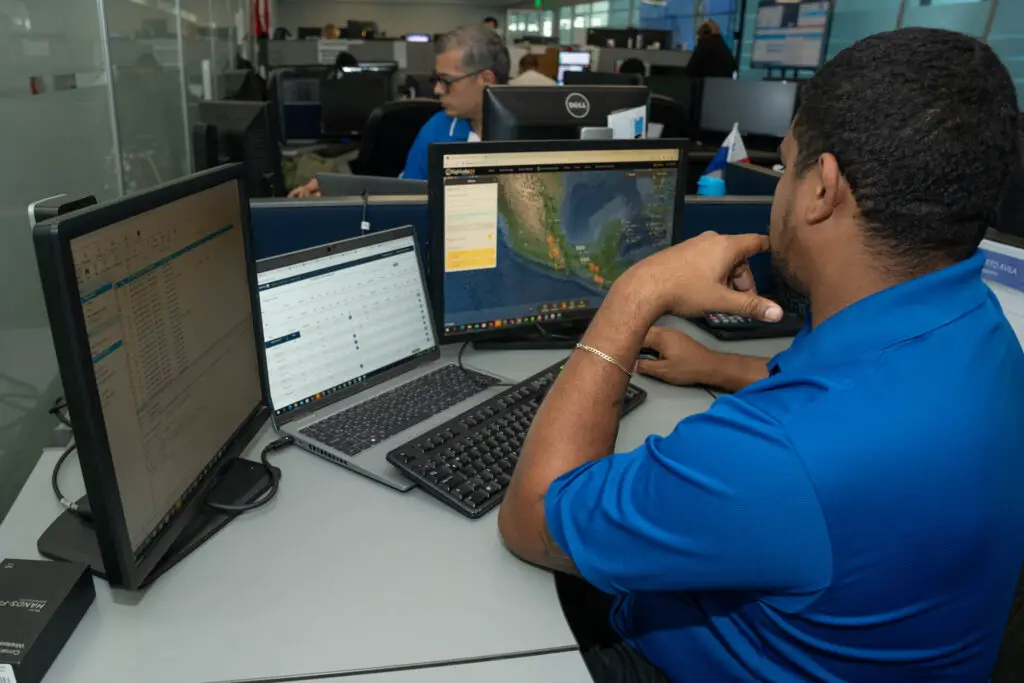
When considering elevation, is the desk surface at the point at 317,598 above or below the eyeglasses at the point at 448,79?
below

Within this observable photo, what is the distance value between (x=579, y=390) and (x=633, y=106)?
1.29 meters

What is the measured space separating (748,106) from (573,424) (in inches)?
187

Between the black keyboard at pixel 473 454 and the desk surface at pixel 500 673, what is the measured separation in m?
0.26

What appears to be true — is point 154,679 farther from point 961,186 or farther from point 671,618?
point 961,186

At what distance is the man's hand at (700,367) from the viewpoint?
57.0 inches

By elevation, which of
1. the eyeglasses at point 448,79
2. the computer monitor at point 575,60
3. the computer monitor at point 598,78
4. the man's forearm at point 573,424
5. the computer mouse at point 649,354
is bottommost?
the computer mouse at point 649,354

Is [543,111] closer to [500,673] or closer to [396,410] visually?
Result: [396,410]

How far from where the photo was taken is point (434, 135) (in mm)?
3031

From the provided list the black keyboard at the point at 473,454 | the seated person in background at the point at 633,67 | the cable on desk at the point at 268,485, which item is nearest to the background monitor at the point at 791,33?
the seated person in background at the point at 633,67

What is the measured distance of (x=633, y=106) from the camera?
6.63 ft

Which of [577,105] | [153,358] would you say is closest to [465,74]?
[577,105]

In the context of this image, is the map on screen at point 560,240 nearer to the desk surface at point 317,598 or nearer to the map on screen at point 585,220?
the map on screen at point 585,220

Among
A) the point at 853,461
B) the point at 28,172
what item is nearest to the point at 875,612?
the point at 853,461

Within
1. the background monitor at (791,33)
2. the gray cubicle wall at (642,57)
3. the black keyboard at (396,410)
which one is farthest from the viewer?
the gray cubicle wall at (642,57)
